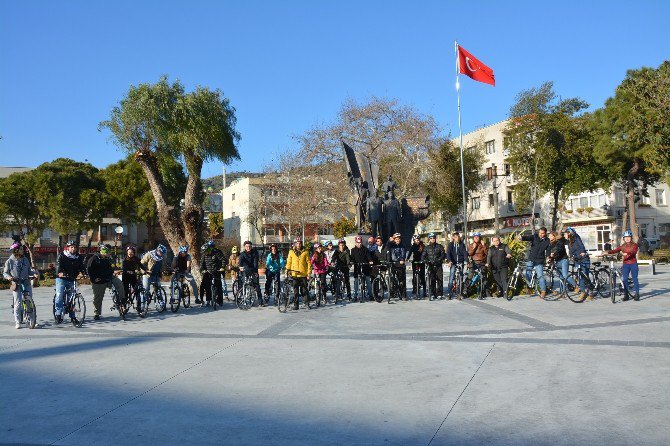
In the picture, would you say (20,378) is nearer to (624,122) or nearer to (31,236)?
(624,122)

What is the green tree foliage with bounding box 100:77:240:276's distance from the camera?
69.3 ft

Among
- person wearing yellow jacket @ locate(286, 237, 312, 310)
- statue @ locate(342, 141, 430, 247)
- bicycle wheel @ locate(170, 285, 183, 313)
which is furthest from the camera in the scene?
statue @ locate(342, 141, 430, 247)

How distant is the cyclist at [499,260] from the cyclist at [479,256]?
185 mm

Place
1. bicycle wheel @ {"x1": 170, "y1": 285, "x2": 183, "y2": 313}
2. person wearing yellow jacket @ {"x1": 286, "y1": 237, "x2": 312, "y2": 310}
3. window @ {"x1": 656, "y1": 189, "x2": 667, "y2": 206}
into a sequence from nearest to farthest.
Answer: person wearing yellow jacket @ {"x1": 286, "y1": 237, "x2": 312, "y2": 310} → bicycle wheel @ {"x1": 170, "y1": 285, "x2": 183, "y2": 313} → window @ {"x1": 656, "y1": 189, "x2": 667, "y2": 206}

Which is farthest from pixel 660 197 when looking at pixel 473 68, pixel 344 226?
pixel 473 68

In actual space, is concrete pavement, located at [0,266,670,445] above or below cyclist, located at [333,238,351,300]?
below

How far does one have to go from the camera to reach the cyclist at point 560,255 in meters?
14.3

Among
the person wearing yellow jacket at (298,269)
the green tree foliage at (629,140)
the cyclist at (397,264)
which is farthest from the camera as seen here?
the green tree foliage at (629,140)

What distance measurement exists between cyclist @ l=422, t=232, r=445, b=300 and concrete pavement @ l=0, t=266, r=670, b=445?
11.4ft

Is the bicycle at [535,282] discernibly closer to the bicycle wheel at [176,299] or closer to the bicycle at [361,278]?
the bicycle at [361,278]

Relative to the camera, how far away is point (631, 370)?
681 centimetres

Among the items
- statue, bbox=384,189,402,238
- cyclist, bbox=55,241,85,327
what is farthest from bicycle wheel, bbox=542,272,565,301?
cyclist, bbox=55,241,85,327

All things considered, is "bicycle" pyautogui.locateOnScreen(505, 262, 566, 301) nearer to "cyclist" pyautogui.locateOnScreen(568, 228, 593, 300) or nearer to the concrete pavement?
"cyclist" pyautogui.locateOnScreen(568, 228, 593, 300)

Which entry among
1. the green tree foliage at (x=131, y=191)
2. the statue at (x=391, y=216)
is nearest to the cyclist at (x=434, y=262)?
the statue at (x=391, y=216)
